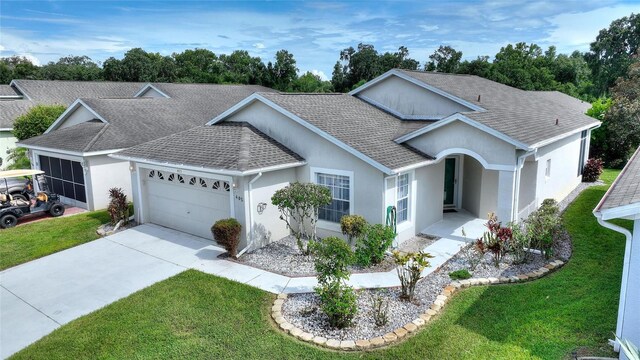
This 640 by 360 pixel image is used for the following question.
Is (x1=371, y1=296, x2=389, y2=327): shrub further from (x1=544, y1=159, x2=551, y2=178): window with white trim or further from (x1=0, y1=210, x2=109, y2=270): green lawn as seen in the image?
(x1=544, y1=159, x2=551, y2=178): window with white trim

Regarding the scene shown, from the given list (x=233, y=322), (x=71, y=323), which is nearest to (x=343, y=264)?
(x=233, y=322)

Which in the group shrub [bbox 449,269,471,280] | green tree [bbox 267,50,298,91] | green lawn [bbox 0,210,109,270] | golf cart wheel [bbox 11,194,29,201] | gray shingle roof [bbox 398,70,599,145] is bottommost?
green lawn [bbox 0,210,109,270]

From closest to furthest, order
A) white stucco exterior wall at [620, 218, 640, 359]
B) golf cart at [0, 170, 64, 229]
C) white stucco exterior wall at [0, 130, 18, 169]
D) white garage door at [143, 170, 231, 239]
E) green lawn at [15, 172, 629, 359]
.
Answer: white stucco exterior wall at [620, 218, 640, 359], green lawn at [15, 172, 629, 359], white garage door at [143, 170, 231, 239], golf cart at [0, 170, 64, 229], white stucco exterior wall at [0, 130, 18, 169]

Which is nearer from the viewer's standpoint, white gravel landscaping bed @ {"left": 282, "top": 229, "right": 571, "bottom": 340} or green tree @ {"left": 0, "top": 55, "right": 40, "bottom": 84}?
white gravel landscaping bed @ {"left": 282, "top": 229, "right": 571, "bottom": 340}

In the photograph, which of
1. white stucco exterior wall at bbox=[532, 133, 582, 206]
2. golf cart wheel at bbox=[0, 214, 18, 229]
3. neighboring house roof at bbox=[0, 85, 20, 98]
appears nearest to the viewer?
white stucco exterior wall at bbox=[532, 133, 582, 206]

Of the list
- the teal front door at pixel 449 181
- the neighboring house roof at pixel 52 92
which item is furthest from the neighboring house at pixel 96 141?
the teal front door at pixel 449 181

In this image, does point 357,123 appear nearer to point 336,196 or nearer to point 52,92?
point 336,196

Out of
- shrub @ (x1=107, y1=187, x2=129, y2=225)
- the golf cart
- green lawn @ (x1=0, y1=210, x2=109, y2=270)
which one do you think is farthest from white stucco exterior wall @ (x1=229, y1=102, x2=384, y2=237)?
the golf cart
